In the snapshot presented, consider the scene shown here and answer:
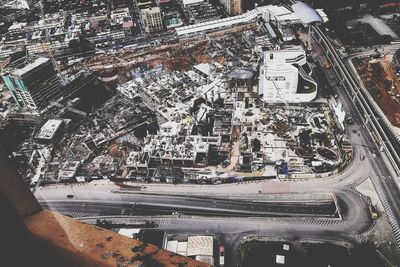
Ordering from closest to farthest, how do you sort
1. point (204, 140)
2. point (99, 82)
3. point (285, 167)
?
point (285, 167), point (204, 140), point (99, 82)

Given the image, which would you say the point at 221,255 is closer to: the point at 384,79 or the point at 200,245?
the point at 200,245

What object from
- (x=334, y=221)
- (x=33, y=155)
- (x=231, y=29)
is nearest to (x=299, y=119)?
(x=334, y=221)

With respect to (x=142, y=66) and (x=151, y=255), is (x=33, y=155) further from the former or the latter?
(x=151, y=255)

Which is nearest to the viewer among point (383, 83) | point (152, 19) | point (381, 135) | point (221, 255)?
point (221, 255)

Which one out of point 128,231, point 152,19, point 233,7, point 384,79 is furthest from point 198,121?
point 233,7

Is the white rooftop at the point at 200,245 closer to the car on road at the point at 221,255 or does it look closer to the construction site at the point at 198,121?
the car on road at the point at 221,255

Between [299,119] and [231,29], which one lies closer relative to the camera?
[299,119]
